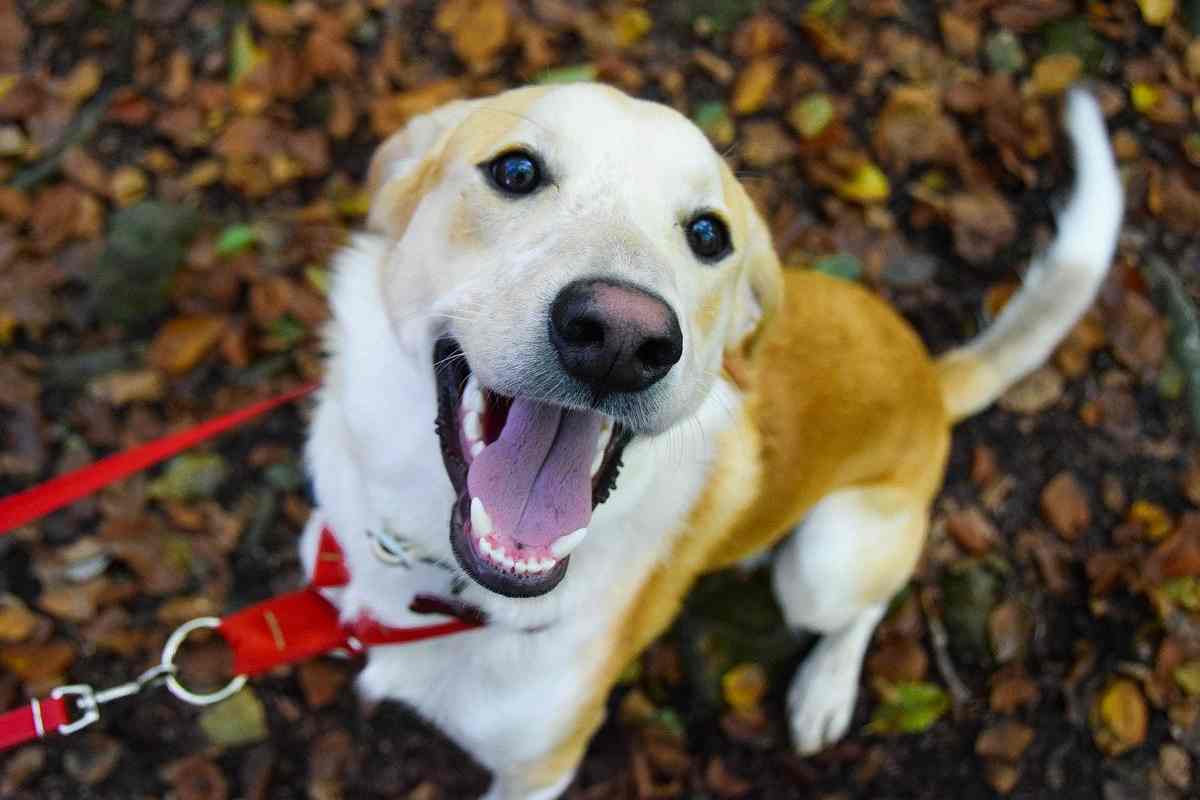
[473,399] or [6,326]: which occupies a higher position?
[473,399]

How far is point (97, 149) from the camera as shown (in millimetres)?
3814

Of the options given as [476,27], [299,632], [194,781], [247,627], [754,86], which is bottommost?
[194,781]

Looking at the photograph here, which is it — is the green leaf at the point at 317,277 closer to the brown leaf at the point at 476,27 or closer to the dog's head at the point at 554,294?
the brown leaf at the point at 476,27

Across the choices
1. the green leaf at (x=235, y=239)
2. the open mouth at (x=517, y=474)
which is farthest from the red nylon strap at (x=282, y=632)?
the green leaf at (x=235, y=239)

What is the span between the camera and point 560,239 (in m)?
1.83

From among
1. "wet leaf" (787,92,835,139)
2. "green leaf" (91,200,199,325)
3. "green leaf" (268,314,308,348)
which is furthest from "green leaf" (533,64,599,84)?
"green leaf" (91,200,199,325)

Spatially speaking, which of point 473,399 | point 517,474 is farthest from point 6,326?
point 517,474

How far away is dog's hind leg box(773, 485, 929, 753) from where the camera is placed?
10.1 ft

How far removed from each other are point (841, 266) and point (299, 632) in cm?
262

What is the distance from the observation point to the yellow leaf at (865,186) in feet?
13.6

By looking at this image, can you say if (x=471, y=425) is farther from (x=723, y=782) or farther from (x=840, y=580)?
(x=723, y=782)

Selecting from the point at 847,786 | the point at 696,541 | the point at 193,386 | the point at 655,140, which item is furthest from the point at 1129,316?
the point at 193,386

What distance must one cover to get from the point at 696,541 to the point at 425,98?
238cm

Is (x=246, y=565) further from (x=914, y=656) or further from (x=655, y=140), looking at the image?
(x=914, y=656)
